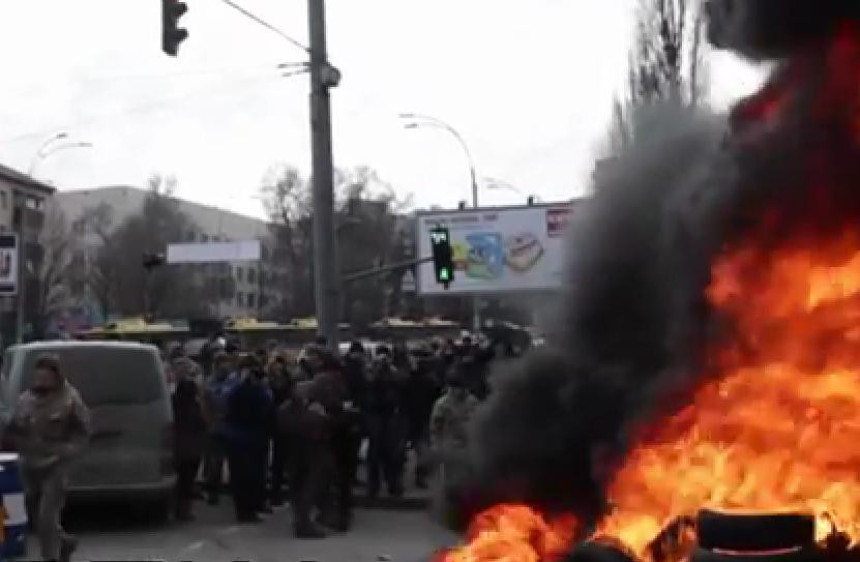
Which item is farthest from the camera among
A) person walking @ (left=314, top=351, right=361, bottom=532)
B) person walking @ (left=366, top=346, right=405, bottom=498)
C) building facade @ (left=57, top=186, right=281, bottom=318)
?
building facade @ (left=57, top=186, right=281, bottom=318)

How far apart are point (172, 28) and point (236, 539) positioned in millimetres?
5895

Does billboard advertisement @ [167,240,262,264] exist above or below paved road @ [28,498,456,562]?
above

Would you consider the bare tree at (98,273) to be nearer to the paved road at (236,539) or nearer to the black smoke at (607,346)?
the paved road at (236,539)

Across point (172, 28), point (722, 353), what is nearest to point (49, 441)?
point (722, 353)

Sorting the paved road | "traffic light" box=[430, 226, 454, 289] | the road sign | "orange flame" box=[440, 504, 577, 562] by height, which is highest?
Result: "traffic light" box=[430, 226, 454, 289]

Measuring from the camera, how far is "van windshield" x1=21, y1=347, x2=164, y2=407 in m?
14.0

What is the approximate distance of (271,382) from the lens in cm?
1586

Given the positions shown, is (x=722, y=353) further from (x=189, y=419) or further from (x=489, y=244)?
(x=489, y=244)

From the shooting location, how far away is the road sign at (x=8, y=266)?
54.0ft

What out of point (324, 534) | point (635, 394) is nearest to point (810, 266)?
point (635, 394)

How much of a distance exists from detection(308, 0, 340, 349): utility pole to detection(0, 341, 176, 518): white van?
6.22 meters

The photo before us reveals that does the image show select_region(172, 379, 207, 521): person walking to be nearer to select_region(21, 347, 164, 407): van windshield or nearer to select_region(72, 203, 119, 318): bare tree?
select_region(21, 347, 164, 407): van windshield

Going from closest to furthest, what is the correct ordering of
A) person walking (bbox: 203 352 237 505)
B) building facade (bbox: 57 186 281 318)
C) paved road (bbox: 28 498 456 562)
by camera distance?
paved road (bbox: 28 498 456 562) < person walking (bbox: 203 352 237 505) < building facade (bbox: 57 186 281 318)

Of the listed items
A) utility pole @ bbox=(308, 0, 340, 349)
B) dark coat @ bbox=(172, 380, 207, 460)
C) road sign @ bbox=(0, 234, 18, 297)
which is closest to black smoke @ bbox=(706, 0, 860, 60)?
dark coat @ bbox=(172, 380, 207, 460)
